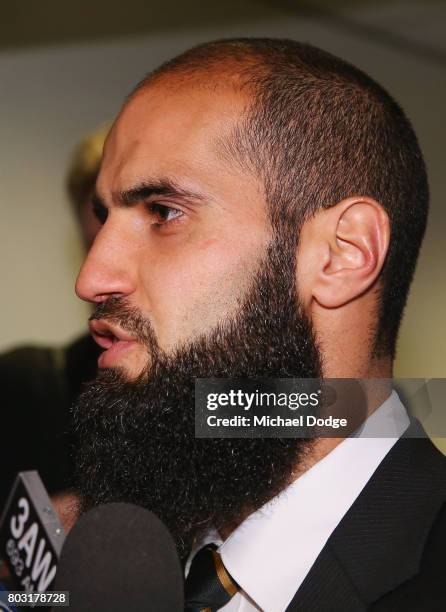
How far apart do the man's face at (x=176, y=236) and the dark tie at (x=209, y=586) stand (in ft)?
0.69

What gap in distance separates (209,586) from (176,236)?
35 centimetres

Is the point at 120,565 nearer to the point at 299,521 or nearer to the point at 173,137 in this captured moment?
the point at 299,521

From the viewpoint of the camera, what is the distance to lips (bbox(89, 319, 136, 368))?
0.88 m

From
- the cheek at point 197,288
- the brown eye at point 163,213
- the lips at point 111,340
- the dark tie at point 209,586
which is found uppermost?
the brown eye at point 163,213

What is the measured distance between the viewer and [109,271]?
894mm

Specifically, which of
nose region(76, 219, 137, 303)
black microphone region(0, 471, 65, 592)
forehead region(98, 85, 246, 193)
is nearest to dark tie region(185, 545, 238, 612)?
black microphone region(0, 471, 65, 592)

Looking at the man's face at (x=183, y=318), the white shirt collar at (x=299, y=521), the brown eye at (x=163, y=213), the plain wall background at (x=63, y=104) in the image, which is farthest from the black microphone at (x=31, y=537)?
the plain wall background at (x=63, y=104)

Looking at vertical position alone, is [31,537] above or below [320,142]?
below

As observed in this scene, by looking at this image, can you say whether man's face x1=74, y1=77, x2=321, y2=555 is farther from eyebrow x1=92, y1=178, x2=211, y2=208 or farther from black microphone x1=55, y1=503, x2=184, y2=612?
black microphone x1=55, y1=503, x2=184, y2=612

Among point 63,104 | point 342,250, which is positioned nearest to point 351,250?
point 342,250

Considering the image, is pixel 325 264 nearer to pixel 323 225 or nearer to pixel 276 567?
pixel 323 225

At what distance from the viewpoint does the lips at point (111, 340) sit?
88 centimetres

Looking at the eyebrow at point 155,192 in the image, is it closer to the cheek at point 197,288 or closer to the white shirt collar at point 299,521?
the cheek at point 197,288

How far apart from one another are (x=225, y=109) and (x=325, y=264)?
0.20 metres
